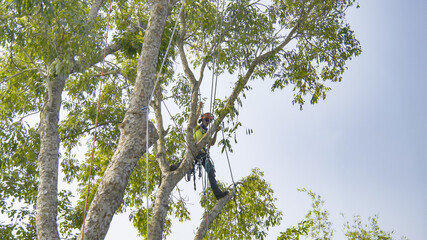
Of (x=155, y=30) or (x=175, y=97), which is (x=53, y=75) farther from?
(x=175, y=97)

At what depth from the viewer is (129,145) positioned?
4.04 meters

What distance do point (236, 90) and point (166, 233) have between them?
2813mm

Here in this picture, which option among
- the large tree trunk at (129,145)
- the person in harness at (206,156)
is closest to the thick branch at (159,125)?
the person in harness at (206,156)

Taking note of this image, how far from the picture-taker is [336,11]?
7918 millimetres

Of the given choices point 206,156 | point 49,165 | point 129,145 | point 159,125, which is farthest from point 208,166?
point 129,145

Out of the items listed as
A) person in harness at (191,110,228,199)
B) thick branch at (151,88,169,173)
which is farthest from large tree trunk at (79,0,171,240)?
thick branch at (151,88,169,173)

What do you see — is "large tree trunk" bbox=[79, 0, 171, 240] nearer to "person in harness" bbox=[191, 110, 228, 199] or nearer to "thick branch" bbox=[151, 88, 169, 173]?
"person in harness" bbox=[191, 110, 228, 199]

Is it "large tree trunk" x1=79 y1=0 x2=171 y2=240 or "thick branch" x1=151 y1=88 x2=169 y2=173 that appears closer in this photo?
"large tree trunk" x1=79 y1=0 x2=171 y2=240

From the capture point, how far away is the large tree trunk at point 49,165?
4899mm

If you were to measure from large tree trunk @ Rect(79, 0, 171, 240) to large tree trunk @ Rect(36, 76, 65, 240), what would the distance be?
1319mm

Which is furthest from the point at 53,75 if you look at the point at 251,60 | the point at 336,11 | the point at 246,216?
the point at 336,11

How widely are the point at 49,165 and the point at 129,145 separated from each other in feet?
5.60

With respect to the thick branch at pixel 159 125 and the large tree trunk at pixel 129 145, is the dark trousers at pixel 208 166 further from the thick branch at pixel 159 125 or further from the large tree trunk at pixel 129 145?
the large tree trunk at pixel 129 145

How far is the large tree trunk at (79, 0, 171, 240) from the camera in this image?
3789mm
